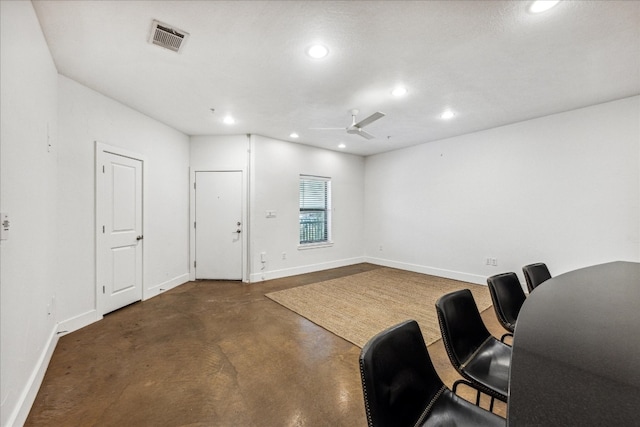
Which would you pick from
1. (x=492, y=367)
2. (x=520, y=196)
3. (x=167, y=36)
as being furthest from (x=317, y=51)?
(x=520, y=196)

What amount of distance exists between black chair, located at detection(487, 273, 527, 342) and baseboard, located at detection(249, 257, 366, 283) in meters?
3.84

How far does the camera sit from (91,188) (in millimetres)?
3043

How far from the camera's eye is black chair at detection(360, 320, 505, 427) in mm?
875

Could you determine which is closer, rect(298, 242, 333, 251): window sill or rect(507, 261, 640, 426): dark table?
rect(507, 261, 640, 426): dark table

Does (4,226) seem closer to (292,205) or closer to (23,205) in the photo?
(23,205)

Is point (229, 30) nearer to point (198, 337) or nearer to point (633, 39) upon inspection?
point (198, 337)

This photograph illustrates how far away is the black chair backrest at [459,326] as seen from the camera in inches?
52.1

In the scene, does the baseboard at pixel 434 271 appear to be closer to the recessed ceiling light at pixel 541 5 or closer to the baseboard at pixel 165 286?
the recessed ceiling light at pixel 541 5

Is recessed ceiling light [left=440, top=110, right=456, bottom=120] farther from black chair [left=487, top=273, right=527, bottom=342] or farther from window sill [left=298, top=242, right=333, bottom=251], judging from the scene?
window sill [left=298, top=242, right=333, bottom=251]

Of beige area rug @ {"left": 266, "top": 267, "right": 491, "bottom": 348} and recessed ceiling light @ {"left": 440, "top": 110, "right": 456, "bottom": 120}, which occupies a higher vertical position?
recessed ceiling light @ {"left": 440, "top": 110, "right": 456, "bottom": 120}

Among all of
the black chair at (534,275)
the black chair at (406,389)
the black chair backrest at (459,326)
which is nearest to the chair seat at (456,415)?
the black chair at (406,389)

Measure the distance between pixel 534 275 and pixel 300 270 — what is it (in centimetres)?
394

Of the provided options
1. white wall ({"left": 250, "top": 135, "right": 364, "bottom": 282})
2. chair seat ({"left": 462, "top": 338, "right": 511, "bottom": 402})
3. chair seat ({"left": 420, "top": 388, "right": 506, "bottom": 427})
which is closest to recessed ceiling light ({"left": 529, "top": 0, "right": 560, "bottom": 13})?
chair seat ({"left": 462, "top": 338, "right": 511, "bottom": 402})

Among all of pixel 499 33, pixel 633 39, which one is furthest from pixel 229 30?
pixel 633 39
